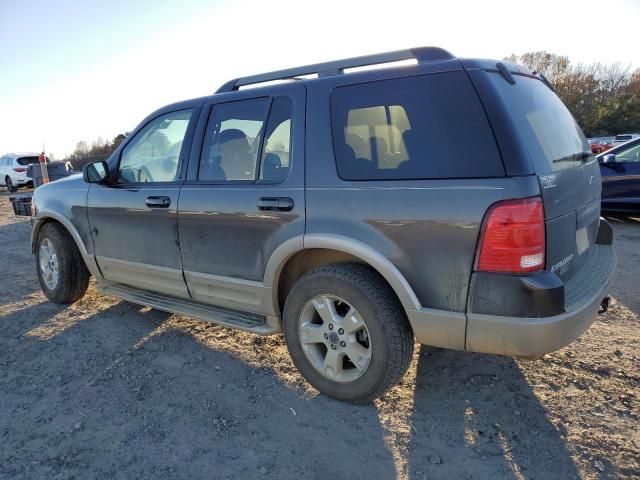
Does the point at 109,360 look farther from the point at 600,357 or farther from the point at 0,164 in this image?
the point at 0,164

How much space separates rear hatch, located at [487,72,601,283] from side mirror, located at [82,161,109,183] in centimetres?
319

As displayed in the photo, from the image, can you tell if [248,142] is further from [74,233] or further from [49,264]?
[49,264]

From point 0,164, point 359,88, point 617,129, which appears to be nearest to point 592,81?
point 617,129

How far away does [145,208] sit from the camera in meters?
3.68

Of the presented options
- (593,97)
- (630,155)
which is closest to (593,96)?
(593,97)

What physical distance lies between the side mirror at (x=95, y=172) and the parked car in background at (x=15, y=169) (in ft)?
67.1

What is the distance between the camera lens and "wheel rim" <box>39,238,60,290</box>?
15.1 feet

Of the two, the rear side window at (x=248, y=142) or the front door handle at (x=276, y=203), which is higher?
the rear side window at (x=248, y=142)

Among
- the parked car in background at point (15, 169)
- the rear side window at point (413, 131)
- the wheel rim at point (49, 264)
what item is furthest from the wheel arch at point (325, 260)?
the parked car in background at point (15, 169)

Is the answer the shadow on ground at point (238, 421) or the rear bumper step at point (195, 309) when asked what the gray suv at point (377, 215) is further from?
A: the shadow on ground at point (238, 421)

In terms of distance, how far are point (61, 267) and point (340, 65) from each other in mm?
3392

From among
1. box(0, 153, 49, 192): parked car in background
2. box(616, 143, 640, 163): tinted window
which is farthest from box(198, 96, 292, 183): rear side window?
box(0, 153, 49, 192): parked car in background

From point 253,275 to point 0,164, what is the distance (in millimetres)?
23634

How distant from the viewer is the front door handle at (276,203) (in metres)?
2.87
